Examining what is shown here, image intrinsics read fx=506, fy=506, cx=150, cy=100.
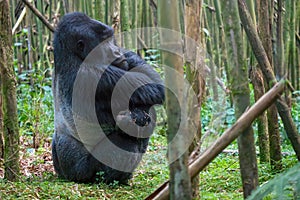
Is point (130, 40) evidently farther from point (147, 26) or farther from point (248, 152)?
point (147, 26)

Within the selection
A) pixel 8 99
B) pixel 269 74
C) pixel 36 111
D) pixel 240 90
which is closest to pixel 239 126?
pixel 240 90

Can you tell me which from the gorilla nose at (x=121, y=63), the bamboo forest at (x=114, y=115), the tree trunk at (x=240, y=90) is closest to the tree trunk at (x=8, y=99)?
the bamboo forest at (x=114, y=115)

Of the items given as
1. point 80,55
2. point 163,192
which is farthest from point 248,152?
point 80,55

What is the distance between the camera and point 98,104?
3967mm

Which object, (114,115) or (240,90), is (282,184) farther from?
(114,115)

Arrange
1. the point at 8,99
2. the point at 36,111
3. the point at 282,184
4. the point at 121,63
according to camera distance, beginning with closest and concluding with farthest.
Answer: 1. the point at 282,184
2. the point at 8,99
3. the point at 121,63
4. the point at 36,111

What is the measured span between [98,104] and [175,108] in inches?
91.2

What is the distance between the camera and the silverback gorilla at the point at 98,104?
3.95 metres

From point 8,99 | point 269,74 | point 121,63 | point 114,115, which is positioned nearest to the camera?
point 269,74

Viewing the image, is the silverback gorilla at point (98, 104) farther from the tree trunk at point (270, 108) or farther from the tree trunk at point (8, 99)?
the tree trunk at point (270, 108)

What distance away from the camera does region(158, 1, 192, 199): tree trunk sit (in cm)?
165

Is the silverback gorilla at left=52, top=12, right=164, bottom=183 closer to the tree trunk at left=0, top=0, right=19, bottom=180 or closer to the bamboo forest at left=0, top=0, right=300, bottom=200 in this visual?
the bamboo forest at left=0, top=0, right=300, bottom=200

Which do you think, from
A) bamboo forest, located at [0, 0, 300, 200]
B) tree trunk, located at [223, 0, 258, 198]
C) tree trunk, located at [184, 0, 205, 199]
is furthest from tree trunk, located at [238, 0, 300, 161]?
tree trunk, located at [223, 0, 258, 198]

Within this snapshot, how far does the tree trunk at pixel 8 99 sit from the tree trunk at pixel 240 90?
1899mm
